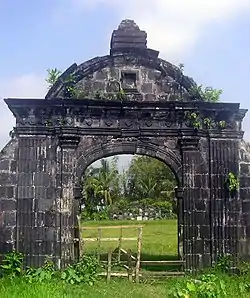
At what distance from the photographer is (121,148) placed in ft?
38.2

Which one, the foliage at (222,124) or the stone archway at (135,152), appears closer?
the stone archway at (135,152)

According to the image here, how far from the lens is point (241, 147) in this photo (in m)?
12.0

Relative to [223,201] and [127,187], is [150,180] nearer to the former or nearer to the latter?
[127,187]

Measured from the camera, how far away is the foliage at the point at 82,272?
1023 cm

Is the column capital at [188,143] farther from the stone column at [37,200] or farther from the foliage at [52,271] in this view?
the foliage at [52,271]

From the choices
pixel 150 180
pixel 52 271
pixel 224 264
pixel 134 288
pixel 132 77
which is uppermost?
pixel 132 77

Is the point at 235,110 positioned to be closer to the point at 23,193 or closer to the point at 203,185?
the point at 203,185

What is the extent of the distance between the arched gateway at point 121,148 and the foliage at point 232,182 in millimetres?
27

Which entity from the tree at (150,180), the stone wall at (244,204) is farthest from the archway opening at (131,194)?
the stone wall at (244,204)

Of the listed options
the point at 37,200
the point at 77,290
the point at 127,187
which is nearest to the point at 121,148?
the point at 37,200

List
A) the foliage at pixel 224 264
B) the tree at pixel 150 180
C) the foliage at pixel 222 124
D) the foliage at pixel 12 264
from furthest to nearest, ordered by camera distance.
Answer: the tree at pixel 150 180, the foliage at pixel 222 124, the foliage at pixel 224 264, the foliage at pixel 12 264

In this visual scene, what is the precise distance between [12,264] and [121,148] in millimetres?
3178

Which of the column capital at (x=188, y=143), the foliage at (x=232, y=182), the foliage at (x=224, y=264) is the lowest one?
the foliage at (x=224, y=264)

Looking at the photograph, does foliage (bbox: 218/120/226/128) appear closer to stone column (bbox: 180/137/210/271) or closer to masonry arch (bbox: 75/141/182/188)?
stone column (bbox: 180/137/210/271)
